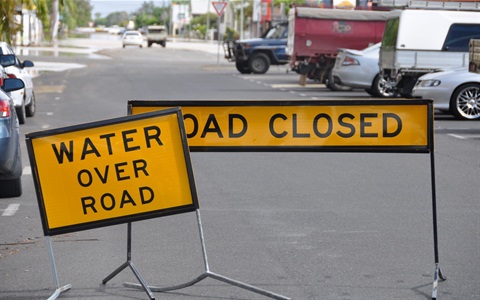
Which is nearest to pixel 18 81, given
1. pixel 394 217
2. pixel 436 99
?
pixel 394 217

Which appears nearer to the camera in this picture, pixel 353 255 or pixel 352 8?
pixel 353 255

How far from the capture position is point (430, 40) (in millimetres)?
24375

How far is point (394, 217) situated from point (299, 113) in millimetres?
2972

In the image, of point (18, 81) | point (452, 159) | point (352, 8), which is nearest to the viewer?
point (18, 81)

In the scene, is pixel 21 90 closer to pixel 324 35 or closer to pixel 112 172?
pixel 112 172

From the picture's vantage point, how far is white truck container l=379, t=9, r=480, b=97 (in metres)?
24.3

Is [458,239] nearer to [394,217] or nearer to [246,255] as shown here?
[394,217]

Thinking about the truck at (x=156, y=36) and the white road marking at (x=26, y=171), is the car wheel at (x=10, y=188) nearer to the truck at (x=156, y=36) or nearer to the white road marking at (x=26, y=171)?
the white road marking at (x=26, y=171)

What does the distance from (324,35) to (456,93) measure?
14360 millimetres

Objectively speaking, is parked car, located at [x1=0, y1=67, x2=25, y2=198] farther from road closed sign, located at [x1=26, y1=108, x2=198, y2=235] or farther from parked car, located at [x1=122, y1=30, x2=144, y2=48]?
parked car, located at [x1=122, y1=30, x2=144, y2=48]

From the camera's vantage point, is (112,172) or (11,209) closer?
(112,172)

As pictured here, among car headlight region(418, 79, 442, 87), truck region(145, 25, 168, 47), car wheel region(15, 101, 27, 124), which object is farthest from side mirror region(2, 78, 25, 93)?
truck region(145, 25, 168, 47)

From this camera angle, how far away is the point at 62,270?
24.4 feet

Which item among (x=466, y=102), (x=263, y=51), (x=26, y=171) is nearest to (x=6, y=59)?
(x=26, y=171)
